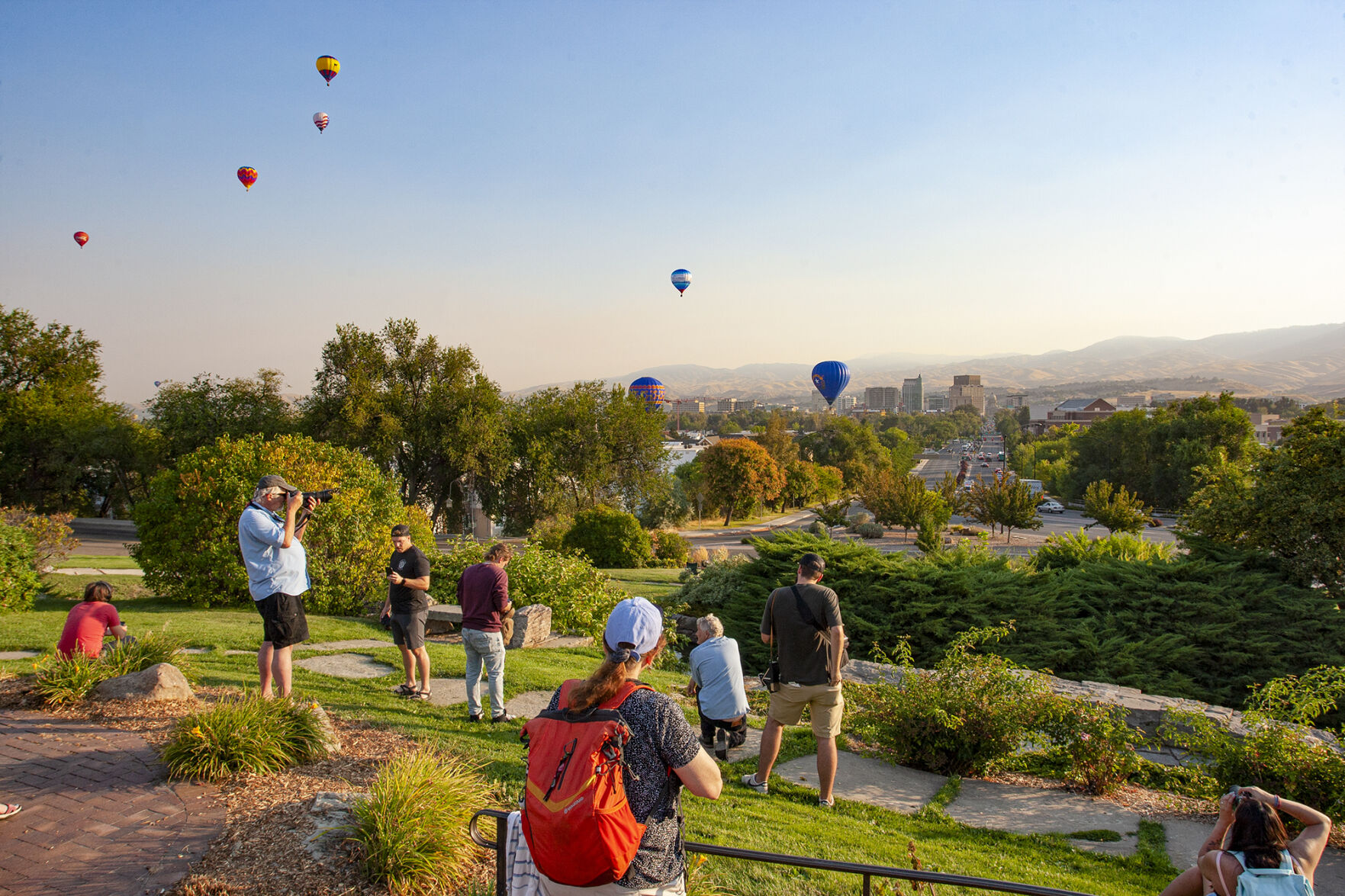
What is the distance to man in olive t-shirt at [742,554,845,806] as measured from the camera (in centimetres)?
521

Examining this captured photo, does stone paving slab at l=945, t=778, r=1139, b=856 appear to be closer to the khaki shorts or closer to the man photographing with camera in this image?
the khaki shorts

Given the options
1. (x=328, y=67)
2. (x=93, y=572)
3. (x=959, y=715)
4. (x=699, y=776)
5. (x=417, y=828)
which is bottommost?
(x=93, y=572)

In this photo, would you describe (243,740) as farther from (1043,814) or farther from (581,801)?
(1043,814)

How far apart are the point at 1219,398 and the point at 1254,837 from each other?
5267 cm

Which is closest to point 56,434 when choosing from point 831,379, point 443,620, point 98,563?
point 98,563

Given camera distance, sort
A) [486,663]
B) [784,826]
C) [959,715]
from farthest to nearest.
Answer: [959,715], [486,663], [784,826]

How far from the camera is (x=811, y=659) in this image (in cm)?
524

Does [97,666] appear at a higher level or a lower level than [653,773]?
lower

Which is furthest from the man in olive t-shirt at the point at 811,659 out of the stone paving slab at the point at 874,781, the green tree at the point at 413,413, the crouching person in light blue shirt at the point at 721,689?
the green tree at the point at 413,413

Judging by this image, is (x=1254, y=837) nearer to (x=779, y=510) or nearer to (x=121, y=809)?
(x=121, y=809)

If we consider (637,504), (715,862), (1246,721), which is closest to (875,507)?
(637,504)

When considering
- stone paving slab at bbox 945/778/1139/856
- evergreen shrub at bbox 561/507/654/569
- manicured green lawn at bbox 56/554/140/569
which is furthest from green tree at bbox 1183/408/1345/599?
manicured green lawn at bbox 56/554/140/569

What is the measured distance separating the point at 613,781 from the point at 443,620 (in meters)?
9.04

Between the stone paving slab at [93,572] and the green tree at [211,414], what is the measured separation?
1839 cm
